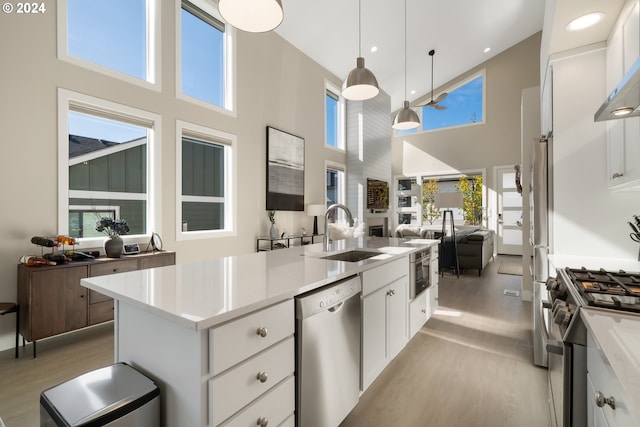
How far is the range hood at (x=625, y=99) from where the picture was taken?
3.06 feet

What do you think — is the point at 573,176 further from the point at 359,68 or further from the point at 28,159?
the point at 28,159

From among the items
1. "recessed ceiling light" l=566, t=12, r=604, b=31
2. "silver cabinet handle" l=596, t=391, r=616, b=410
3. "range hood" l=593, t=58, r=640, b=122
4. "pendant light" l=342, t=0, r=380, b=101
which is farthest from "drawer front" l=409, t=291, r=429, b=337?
"recessed ceiling light" l=566, t=12, r=604, b=31

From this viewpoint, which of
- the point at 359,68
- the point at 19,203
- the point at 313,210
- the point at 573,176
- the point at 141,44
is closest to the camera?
the point at 573,176

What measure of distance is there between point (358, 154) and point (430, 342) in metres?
5.06

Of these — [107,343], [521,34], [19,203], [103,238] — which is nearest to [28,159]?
[19,203]

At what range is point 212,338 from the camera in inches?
37.3

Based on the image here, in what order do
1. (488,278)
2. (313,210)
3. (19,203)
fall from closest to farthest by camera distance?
(19,203) < (488,278) < (313,210)

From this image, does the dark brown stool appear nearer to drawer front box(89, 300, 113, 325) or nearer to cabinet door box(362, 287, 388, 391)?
drawer front box(89, 300, 113, 325)

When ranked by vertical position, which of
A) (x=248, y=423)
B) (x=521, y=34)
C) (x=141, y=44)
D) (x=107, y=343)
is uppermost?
(x=521, y=34)

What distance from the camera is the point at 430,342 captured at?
9.43ft

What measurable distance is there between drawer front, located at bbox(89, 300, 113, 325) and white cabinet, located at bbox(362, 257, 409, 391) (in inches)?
99.3

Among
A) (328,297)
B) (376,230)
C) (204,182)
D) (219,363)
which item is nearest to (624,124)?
(328,297)

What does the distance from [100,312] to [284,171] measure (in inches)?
135

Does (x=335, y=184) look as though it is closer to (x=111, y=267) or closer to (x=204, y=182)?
(x=204, y=182)
